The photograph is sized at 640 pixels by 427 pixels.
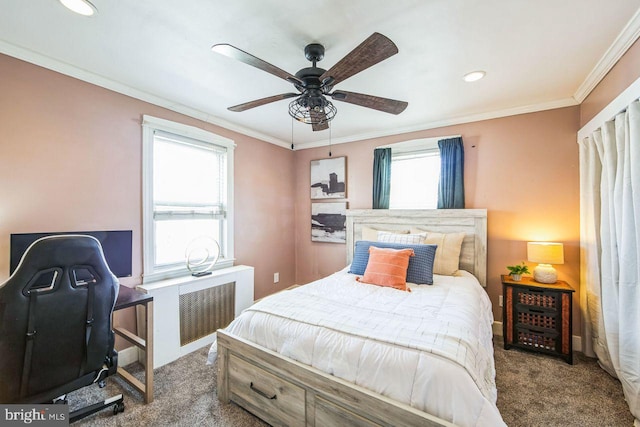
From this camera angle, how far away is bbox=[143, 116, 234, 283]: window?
2592 millimetres

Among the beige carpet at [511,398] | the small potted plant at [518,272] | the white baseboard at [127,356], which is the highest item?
the small potted plant at [518,272]

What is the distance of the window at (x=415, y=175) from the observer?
3373mm

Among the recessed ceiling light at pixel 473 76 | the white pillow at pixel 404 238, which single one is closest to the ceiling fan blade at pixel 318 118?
the recessed ceiling light at pixel 473 76

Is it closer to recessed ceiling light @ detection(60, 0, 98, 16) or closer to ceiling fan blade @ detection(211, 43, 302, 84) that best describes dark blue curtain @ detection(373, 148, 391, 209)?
ceiling fan blade @ detection(211, 43, 302, 84)

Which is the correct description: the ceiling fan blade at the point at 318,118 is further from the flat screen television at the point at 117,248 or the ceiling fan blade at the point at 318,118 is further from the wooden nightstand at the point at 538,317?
the wooden nightstand at the point at 538,317

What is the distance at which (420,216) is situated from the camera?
330 centimetres

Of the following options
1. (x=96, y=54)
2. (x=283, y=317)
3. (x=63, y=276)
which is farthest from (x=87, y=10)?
(x=283, y=317)

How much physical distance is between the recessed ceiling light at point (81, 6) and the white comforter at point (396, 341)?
206 cm

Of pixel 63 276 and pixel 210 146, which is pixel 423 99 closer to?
pixel 210 146

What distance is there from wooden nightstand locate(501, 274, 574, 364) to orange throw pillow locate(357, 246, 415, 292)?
113 cm

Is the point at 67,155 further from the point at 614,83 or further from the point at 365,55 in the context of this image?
the point at 614,83

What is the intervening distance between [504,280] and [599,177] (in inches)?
47.1

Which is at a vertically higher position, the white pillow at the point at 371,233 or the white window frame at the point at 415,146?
the white window frame at the point at 415,146

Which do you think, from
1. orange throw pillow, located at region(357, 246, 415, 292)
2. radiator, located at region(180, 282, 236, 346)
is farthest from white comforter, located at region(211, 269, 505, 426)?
radiator, located at region(180, 282, 236, 346)
